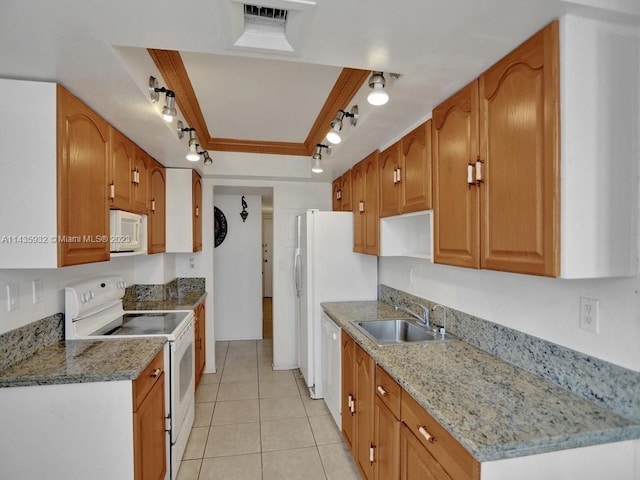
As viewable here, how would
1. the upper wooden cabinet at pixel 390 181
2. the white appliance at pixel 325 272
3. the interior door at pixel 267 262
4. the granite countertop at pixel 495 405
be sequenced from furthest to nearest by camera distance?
the interior door at pixel 267 262 → the white appliance at pixel 325 272 → the upper wooden cabinet at pixel 390 181 → the granite countertop at pixel 495 405

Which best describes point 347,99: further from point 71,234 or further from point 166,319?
point 166,319

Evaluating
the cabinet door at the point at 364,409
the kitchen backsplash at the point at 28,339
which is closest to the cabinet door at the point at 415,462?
the cabinet door at the point at 364,409

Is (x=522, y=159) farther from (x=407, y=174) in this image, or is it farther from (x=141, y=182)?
(x=141, y=182)

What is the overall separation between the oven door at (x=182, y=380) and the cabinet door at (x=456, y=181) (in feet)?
5.88

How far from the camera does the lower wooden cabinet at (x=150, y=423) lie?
165 centimetres

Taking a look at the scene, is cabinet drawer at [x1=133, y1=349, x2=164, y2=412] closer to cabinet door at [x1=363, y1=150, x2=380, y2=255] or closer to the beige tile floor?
the beige tile floor

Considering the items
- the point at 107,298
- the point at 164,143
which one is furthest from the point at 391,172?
the point at 107,298

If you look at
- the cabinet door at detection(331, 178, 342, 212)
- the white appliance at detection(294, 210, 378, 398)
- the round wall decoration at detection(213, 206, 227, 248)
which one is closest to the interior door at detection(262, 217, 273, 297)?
the round wall decoration at detection(213, 206, 227, 248)

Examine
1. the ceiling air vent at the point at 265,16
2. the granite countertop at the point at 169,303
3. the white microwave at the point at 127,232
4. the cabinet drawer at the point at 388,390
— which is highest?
the ceiling air vent at the point at 265,16

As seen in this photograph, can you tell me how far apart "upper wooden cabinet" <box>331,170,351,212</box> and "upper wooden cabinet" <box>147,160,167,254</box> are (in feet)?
5.88

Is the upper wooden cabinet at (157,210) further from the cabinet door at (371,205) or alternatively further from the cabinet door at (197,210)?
the cabinet door at (371,205)

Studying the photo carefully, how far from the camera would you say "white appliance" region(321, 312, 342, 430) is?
2643 mm

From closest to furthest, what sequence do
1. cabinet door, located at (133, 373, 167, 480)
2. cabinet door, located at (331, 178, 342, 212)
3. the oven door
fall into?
cabinet door, located at (133, 373, 167, 480)
the oven door
cabinet door, located at (331, 178, 342, 212)

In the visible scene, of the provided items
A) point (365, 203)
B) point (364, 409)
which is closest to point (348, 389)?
point (364, 409)
